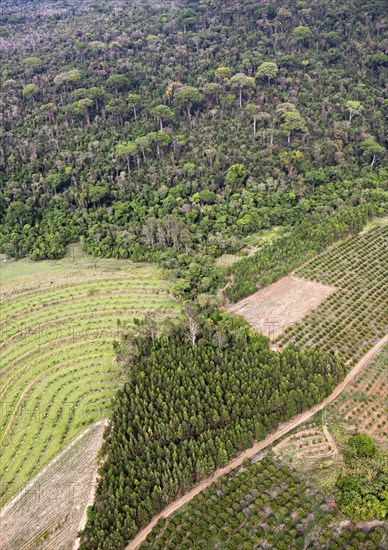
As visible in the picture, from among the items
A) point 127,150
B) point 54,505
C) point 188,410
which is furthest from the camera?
point 127,150

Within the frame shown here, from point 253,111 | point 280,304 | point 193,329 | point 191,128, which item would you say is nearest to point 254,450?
point 193,329

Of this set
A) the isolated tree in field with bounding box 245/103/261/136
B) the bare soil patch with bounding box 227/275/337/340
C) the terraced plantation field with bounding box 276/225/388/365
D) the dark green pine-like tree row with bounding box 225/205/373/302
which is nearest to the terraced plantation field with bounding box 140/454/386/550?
the terraced plantation field with bounding box 276/225/388/365

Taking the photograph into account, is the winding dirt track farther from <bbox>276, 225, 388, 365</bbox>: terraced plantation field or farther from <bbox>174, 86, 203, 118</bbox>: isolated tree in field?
<bbox>174, 86, 203, 118</bbox>: isolated tree in field

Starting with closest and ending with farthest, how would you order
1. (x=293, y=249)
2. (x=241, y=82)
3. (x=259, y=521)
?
(x=259, y=521), (x=293, y=249), (x=241, y=82)

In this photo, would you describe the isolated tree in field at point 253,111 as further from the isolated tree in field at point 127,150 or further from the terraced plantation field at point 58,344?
the terraced plantation field at point 58,344

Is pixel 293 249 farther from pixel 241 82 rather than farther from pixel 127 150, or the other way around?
pixel 241 82

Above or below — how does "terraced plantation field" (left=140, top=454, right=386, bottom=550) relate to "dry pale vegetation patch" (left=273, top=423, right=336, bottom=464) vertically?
above
